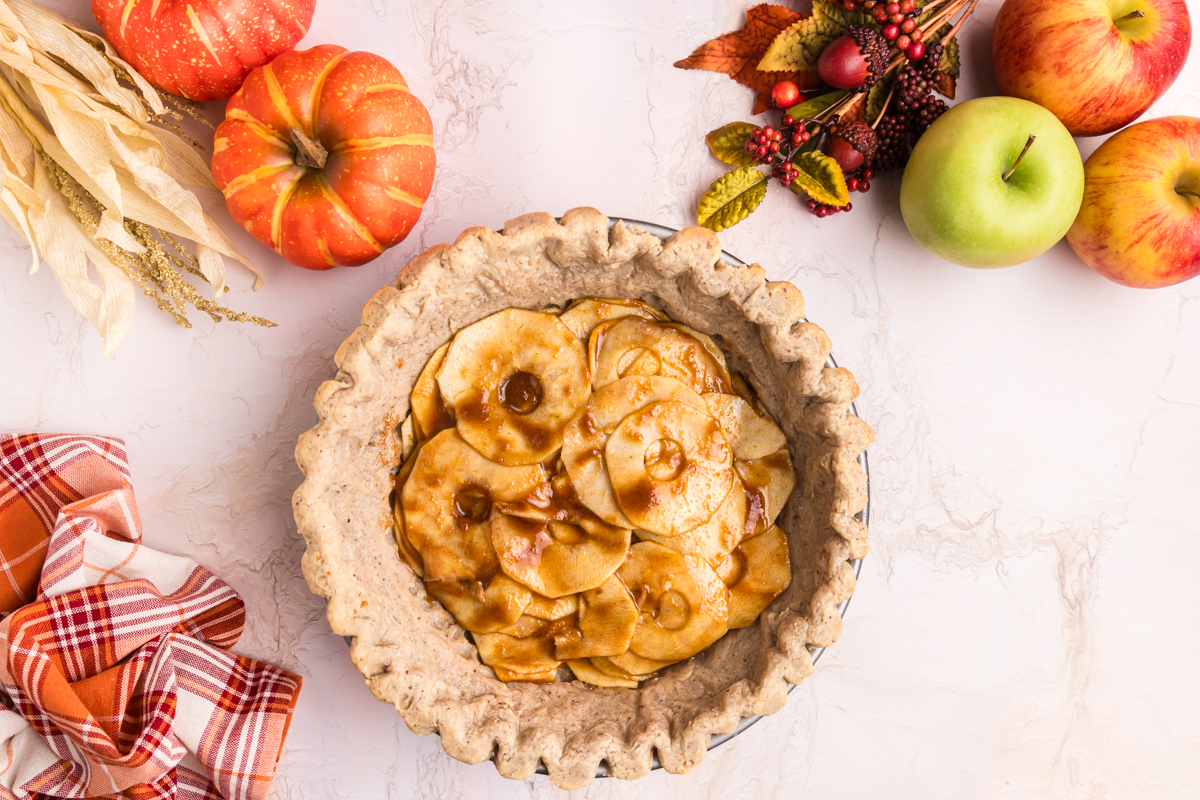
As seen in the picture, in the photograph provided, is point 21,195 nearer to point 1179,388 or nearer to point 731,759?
point 731,759

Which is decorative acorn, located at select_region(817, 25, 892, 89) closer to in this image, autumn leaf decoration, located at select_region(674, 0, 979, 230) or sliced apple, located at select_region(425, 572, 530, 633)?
autumn leaf decoration, located at select_region(674, 0, 979, 230)

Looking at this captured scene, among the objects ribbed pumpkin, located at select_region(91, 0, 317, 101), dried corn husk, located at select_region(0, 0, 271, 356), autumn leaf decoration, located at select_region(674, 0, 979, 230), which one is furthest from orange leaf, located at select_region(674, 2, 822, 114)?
dried corn husk, located at select_region(0, 0, 271, 356)

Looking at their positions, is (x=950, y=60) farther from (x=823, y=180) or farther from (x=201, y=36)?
(x=201, y=36)

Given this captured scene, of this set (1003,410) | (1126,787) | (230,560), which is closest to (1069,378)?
(1003,410)

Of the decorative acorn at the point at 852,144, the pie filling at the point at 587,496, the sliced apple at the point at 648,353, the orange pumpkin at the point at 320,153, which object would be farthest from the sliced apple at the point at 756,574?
the orange pumpkin at the point at 320,153

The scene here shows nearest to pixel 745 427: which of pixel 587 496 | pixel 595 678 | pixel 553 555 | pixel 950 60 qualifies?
pixel 587 496

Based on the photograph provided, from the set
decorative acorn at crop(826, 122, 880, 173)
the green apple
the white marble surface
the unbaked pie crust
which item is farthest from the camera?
the white marble surface
